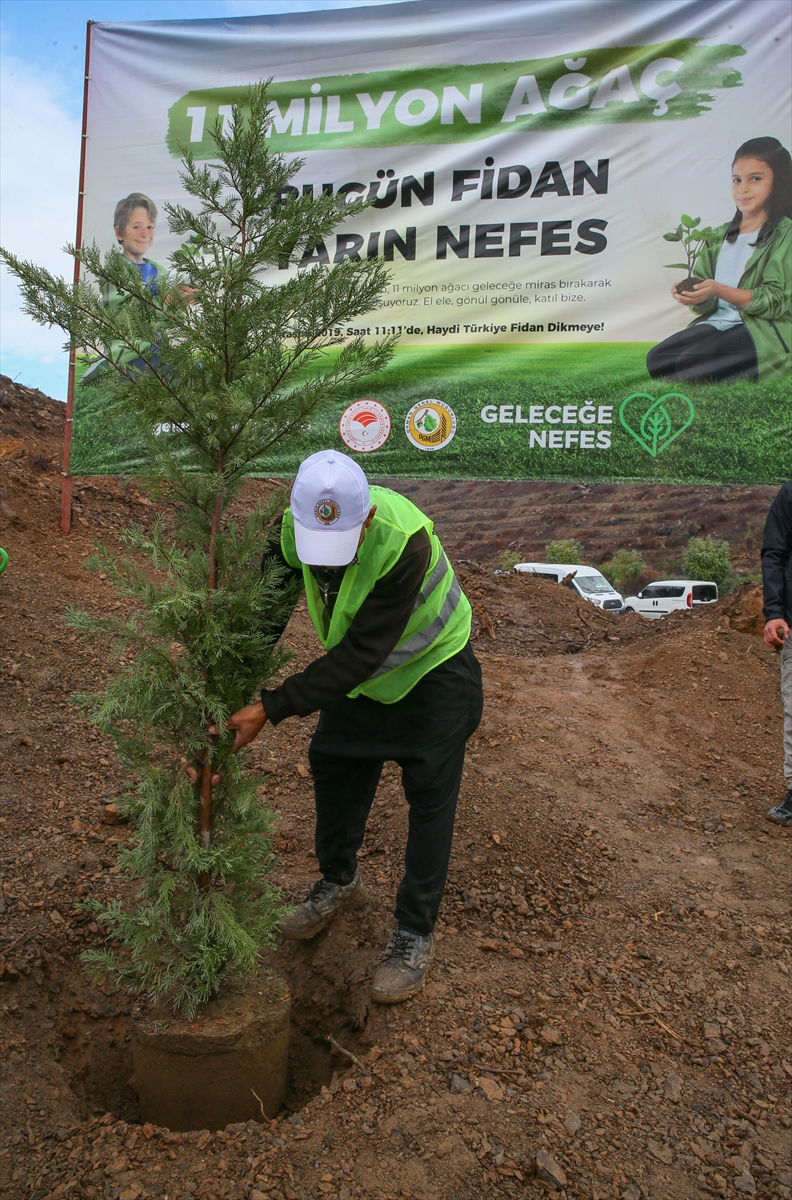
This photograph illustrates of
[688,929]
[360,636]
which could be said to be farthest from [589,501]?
[360,636]

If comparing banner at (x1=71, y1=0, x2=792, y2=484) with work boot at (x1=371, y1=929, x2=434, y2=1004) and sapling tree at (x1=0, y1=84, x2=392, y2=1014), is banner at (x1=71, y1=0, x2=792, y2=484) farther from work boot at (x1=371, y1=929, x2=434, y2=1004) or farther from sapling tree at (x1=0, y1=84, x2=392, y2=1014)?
work boot at (x1=371, y1=929, x2=434, y2=1004)

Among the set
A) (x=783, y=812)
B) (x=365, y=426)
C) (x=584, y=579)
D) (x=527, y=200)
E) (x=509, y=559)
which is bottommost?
(x=783, y=812)

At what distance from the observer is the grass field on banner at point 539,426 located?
5.82 meters

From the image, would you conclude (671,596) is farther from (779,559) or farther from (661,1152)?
(661,1152)

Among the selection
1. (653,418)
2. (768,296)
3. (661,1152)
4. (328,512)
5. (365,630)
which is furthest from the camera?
(653,418)

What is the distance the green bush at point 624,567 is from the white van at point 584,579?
0.25 feet

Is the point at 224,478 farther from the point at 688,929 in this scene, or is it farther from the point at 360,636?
the point at 688,929

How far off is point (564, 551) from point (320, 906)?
3.83m

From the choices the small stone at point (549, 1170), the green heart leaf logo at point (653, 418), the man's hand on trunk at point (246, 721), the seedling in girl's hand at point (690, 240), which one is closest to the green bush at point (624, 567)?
the green heart leaf logo at point (653, 418)

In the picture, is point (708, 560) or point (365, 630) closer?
point (365, 630)

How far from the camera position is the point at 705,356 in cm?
585

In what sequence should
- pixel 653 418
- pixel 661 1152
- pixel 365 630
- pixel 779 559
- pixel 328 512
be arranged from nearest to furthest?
pixel 661 1152
pixel 328 512
pixel 365 630
pixel 779 559
pixel 653 418

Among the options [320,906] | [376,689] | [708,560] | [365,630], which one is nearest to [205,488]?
[365,630]

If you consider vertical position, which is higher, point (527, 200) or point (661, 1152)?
point (527, 200)
